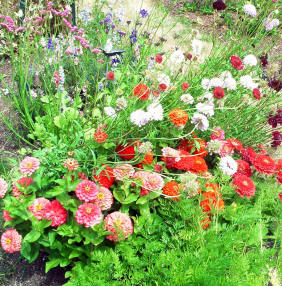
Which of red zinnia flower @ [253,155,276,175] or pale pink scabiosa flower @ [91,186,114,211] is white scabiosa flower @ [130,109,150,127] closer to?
pale pink scabiosa flower @ [91,186,114,211]

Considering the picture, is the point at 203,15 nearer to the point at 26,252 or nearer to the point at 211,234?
the point at 211,234

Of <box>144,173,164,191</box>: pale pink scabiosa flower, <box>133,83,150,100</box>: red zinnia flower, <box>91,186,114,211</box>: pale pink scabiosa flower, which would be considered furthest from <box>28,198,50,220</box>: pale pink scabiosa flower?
<box>133,83,150,100</box>: red zinnia flower

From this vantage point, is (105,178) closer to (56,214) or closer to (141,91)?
(56,214)

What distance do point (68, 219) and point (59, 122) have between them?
78 cm

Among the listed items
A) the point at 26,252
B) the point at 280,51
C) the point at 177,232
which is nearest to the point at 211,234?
the point at 177,232

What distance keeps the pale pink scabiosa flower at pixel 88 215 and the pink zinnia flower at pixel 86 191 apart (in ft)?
0.12

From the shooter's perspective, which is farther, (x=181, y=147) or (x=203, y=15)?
(x=203, y=15)

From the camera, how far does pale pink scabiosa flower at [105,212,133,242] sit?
162cm

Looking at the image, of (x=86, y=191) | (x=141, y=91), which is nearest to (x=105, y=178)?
(x=86, y=191)

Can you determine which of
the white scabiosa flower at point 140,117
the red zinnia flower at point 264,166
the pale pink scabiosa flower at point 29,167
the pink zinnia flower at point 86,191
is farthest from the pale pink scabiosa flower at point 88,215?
the red zinnia flower at point 264,166

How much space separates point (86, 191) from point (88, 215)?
12 centimetres

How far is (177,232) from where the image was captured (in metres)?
1.89

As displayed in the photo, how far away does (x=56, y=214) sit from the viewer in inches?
62.4

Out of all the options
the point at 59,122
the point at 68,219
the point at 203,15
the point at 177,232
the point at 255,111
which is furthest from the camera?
the point at 203,15
